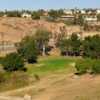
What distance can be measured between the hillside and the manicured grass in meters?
46.5

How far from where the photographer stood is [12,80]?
5991 centimetres

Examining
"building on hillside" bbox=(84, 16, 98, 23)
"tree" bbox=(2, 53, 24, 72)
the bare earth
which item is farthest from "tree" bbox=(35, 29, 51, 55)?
"building on hillside" bbox=(84, 16, 98, 23)

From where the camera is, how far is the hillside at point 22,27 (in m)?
132

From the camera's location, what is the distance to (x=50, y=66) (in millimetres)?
74625

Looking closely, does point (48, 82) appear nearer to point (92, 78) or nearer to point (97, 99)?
point (92, 78)

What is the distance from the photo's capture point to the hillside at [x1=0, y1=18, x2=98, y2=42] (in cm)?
13193

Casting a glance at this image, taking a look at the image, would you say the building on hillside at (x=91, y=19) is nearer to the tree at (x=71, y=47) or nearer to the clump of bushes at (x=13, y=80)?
the tree at (x=71, y=47)

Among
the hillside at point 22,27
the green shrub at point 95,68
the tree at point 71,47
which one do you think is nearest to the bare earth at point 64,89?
the green shrub at point 95,68

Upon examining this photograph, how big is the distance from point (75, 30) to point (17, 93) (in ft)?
307

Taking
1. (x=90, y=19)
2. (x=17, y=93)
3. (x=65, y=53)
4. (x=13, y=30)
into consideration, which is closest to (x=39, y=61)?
(x=65, y=53)

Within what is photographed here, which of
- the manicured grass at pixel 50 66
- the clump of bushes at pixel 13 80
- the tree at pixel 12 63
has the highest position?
the tree at pixel 12 63

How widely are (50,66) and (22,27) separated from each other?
66644mm

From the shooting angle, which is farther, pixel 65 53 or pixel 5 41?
pixel 5 41

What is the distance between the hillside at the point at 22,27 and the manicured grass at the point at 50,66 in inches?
1831
